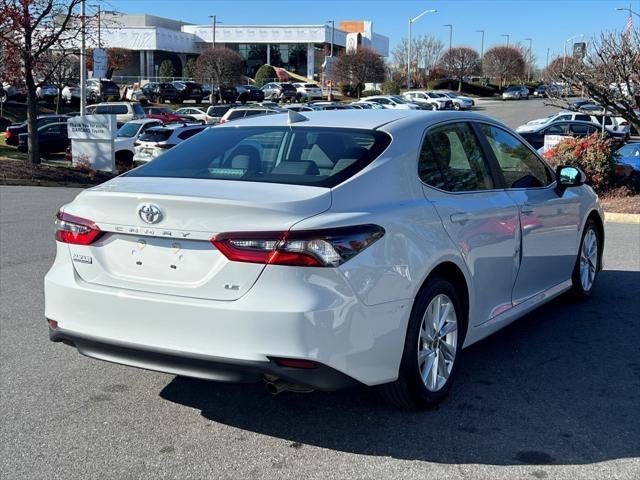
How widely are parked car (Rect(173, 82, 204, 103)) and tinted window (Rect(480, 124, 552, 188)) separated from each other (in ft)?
175

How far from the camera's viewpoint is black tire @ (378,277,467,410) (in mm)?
3891

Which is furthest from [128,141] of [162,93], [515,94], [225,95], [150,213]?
[515,94]

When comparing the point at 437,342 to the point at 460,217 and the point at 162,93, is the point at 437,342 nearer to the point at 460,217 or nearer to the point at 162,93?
the point at 460,217

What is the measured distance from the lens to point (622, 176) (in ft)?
49.1

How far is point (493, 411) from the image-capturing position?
4219mm

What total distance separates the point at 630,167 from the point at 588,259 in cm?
974

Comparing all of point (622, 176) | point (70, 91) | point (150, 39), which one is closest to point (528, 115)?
point (70, 91)

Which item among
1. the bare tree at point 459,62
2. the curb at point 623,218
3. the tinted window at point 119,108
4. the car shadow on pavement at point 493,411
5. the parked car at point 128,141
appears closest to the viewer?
the car shadow on pavement at point 493,411

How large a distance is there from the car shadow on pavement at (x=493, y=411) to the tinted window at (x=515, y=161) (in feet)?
4.10

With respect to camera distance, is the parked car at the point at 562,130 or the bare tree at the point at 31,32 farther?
the parked car at the point at 562,130

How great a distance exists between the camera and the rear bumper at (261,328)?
3.36 m

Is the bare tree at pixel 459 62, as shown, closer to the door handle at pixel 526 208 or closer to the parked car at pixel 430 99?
the parked car at pixel 430 99

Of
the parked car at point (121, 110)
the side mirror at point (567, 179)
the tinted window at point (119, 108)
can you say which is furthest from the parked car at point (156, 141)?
the side mirror at point (567, 179)

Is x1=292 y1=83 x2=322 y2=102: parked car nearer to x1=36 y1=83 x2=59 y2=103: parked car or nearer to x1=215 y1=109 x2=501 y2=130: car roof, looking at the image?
x1=36 y1=83 x2=59 y2=103: parked car
